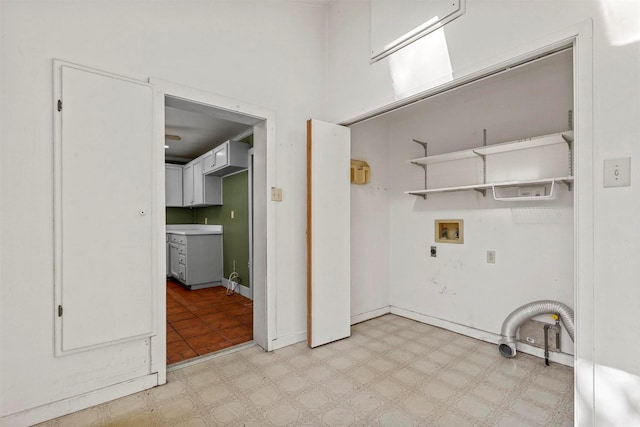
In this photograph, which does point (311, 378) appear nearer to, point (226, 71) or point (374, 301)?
point (374, 301)

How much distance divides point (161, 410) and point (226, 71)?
91.8 inches

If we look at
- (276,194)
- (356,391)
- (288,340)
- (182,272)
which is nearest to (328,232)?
(276,194)

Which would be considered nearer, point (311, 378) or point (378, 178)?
point (311, 378)

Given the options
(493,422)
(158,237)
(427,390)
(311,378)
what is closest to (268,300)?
(311,378)

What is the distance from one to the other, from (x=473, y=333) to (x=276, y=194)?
2229 millimetres

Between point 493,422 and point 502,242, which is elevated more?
point 502,242

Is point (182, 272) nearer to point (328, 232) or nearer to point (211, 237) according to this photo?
point (211, 237)

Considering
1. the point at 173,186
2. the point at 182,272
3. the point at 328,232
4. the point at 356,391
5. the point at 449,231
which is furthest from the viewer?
the point at 173,186

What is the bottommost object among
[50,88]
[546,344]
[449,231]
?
[546,344]

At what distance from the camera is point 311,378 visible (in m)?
2.16

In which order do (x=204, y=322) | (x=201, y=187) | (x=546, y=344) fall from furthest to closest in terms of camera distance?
(x=201, y=187)
(x=204, y=322)
(x=546, y=344)

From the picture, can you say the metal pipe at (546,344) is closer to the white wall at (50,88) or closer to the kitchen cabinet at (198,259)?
the white wall at (50,88)

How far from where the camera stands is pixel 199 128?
4.46 metres

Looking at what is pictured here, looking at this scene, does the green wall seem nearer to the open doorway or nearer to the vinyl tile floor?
the open doorway
